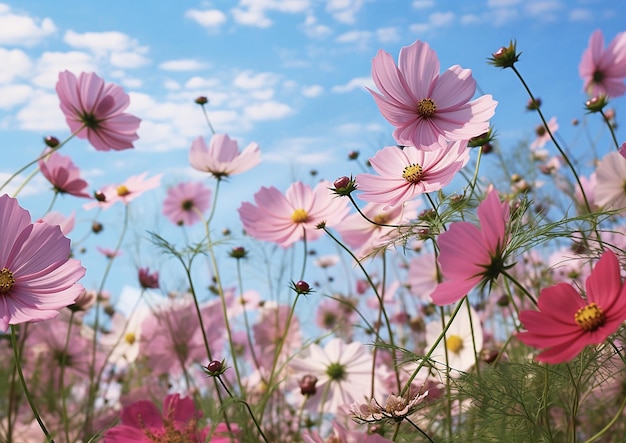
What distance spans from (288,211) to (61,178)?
34cm

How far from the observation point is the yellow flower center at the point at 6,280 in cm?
53

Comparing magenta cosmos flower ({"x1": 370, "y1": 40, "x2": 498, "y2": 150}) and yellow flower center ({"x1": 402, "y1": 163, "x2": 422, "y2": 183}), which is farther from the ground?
magenta cosmos flower ({"x1": 370, "y1": 40, "x2": 498, "y2": 150})

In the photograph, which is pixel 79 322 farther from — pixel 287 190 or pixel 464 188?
pixel 464 188

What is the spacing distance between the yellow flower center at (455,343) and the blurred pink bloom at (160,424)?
45cm

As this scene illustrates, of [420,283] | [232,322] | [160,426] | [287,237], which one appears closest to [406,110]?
[287,237]

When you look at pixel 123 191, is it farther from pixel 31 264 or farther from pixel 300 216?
pixel 31 264

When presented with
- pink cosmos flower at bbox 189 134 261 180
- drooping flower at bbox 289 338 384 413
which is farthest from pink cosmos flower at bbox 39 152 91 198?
drooping flower at bbox 289 338 384 413

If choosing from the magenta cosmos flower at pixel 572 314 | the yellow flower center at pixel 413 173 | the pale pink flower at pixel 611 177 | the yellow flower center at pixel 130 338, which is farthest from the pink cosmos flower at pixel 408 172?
the yellow flower center at pixel 130 338

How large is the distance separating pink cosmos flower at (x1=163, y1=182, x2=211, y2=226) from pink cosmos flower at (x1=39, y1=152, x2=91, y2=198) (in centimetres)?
41

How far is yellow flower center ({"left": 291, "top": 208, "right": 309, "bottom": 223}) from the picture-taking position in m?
0.88

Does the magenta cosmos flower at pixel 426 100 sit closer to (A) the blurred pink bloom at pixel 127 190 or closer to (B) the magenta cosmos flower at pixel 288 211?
(B) the magenta cosmos flower at pixel 288 211

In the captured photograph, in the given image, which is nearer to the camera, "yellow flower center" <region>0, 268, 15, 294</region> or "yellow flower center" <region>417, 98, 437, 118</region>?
"yellow flower center" <region>0, 268, 15, 294</region>

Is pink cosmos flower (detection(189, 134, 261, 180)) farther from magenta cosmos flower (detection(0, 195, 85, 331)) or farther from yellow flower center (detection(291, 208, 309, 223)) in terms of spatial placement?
magenta cosmos flower (detection(0, 195, 85, 331))

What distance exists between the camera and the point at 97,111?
3.20 feet
